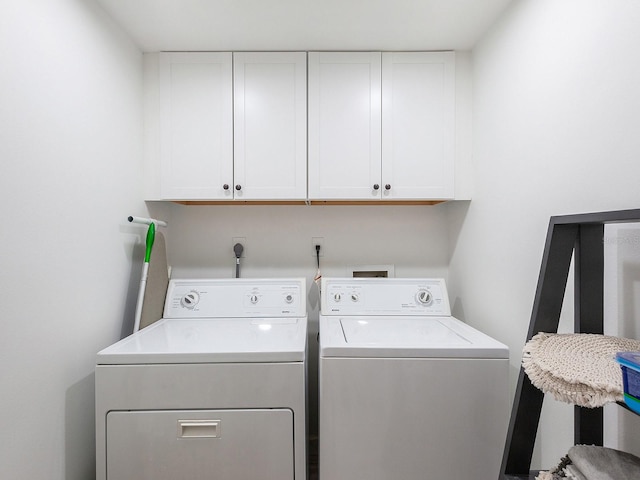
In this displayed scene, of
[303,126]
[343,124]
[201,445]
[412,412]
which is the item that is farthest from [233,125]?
[412,412]

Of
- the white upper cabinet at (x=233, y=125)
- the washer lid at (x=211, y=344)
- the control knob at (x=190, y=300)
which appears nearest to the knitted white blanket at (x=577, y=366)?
the washer lid at (x=211, y=344)

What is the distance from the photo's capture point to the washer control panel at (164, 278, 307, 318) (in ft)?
6.02

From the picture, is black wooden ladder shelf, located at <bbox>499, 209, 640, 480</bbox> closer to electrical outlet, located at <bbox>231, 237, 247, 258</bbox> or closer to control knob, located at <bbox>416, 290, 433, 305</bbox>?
control knob, located at <bbox>416, 290, 433, 305</bbox>

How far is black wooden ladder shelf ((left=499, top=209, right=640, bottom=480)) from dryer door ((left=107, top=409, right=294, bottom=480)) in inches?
28.7

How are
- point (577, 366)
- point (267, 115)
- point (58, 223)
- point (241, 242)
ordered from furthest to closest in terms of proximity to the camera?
point (241, 242)
point (267, 115)
point (58, 223)
point (577, 366)

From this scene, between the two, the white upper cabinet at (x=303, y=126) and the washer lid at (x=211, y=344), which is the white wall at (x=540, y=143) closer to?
the white upper cabinet at (x=303, y=126)

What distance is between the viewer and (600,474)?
722 millimetres

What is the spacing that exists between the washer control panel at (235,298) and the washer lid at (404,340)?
0.22 m

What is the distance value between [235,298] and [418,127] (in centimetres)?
132

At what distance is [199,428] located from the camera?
1264 millimetres

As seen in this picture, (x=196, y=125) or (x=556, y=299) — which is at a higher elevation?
(x=196, y=125)

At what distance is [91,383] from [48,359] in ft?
0.97

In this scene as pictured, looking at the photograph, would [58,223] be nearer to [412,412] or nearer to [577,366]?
[412,412]

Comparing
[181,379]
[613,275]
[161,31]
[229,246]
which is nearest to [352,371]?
[181,379]
